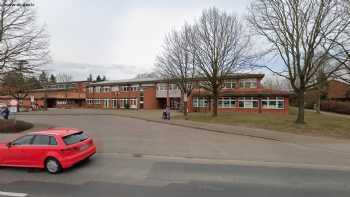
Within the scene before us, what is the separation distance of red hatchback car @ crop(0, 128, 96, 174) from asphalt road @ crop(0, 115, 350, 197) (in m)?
0.31

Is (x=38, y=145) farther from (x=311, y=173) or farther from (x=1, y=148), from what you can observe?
(x=311, y=173)

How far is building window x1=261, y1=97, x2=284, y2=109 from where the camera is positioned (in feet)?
128

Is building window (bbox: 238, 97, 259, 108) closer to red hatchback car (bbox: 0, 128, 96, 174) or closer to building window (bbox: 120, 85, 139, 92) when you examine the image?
building window (bbox: 120, 85, 139, 92)

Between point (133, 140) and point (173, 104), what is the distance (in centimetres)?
3912

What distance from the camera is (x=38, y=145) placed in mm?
8547

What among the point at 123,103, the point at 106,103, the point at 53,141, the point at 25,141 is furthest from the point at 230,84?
the point at 25,141

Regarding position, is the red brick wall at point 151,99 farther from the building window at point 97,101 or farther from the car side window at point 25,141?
the car side window at point 25,141

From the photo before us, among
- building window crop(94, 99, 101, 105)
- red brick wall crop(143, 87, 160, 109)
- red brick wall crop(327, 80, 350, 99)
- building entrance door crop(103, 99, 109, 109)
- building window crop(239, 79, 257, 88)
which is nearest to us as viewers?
building window crop(239, 79, 257, 88)

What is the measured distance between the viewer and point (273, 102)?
129 ft

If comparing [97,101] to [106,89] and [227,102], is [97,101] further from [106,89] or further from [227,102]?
[227,102]

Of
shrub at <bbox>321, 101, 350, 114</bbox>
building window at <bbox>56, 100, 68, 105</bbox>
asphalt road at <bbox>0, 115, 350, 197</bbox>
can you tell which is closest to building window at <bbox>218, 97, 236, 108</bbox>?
shrub at <bbox>321, 101, 350, 114</bbox>

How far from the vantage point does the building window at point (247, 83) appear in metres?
42.4

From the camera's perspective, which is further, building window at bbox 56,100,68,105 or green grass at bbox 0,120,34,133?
building window at bbox 56,100,68,105

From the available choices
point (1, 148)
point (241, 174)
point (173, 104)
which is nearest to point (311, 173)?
point (241, 174)
